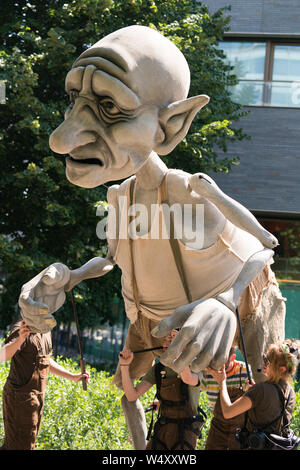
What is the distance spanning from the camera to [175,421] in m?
3.18

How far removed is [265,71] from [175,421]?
10.1 m

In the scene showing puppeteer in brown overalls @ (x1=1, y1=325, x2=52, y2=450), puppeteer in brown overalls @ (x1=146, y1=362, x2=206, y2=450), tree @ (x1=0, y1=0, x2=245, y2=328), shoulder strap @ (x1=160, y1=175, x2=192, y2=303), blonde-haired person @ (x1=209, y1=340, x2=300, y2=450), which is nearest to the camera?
shoulder strap @ (x1=160, y1=175, x2=192, y2=303)

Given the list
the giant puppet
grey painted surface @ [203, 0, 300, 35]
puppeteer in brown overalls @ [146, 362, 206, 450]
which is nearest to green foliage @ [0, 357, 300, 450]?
puppeteer in brown overalls @ [146, 362, 206, 450]

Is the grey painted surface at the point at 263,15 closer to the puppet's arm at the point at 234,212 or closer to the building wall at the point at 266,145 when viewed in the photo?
the building wall at the point at 266,145

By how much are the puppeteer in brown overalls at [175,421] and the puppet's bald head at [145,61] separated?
1523 millimetres

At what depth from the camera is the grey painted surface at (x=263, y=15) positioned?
1197 centimetres

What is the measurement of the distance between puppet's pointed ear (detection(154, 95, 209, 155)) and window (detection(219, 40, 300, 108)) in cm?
989

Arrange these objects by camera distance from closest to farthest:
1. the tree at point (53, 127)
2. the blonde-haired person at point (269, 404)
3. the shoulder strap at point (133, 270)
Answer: the shoulder strap at point (133, 270) → the blonde-haired person at point (269, 404) → the tree at point (53, 127)

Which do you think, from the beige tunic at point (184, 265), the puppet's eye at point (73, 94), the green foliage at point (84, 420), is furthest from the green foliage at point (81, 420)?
the puppet's eye at point (73, 94)

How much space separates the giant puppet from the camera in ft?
7.45

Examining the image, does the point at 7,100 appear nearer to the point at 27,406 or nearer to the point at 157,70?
the point at 27,406

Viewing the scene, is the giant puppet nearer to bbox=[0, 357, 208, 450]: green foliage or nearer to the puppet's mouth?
the puppet's mouth

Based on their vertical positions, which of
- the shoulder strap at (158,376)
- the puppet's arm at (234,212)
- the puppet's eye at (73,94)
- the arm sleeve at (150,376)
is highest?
the puppet's eye at (73,94)
